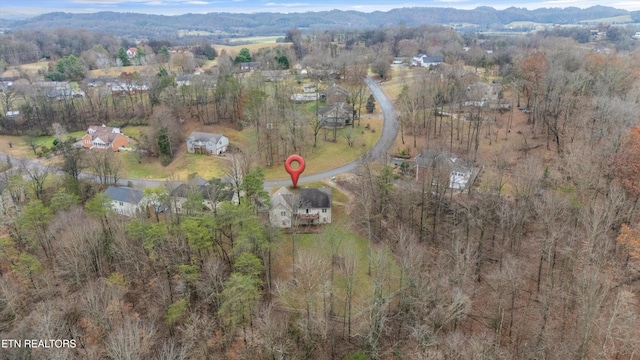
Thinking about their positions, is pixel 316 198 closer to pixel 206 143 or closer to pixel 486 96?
pixel 206 143

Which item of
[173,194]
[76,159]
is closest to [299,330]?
[173,194]

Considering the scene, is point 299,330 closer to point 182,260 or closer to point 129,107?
point 182,260

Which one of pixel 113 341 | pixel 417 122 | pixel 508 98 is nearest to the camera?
pixel 113 341

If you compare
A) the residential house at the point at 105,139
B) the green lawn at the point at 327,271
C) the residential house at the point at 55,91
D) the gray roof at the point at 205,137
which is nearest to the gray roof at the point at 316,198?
the green lawn at the point at 327,271

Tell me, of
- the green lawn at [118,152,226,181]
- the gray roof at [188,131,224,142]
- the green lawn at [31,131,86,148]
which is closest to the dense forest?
the green lawn at [118,152,226,181]

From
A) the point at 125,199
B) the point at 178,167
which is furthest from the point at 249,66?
the point at 125,199

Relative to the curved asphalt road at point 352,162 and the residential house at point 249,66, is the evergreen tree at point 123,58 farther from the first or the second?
the curved asphalt road at point 352,162
